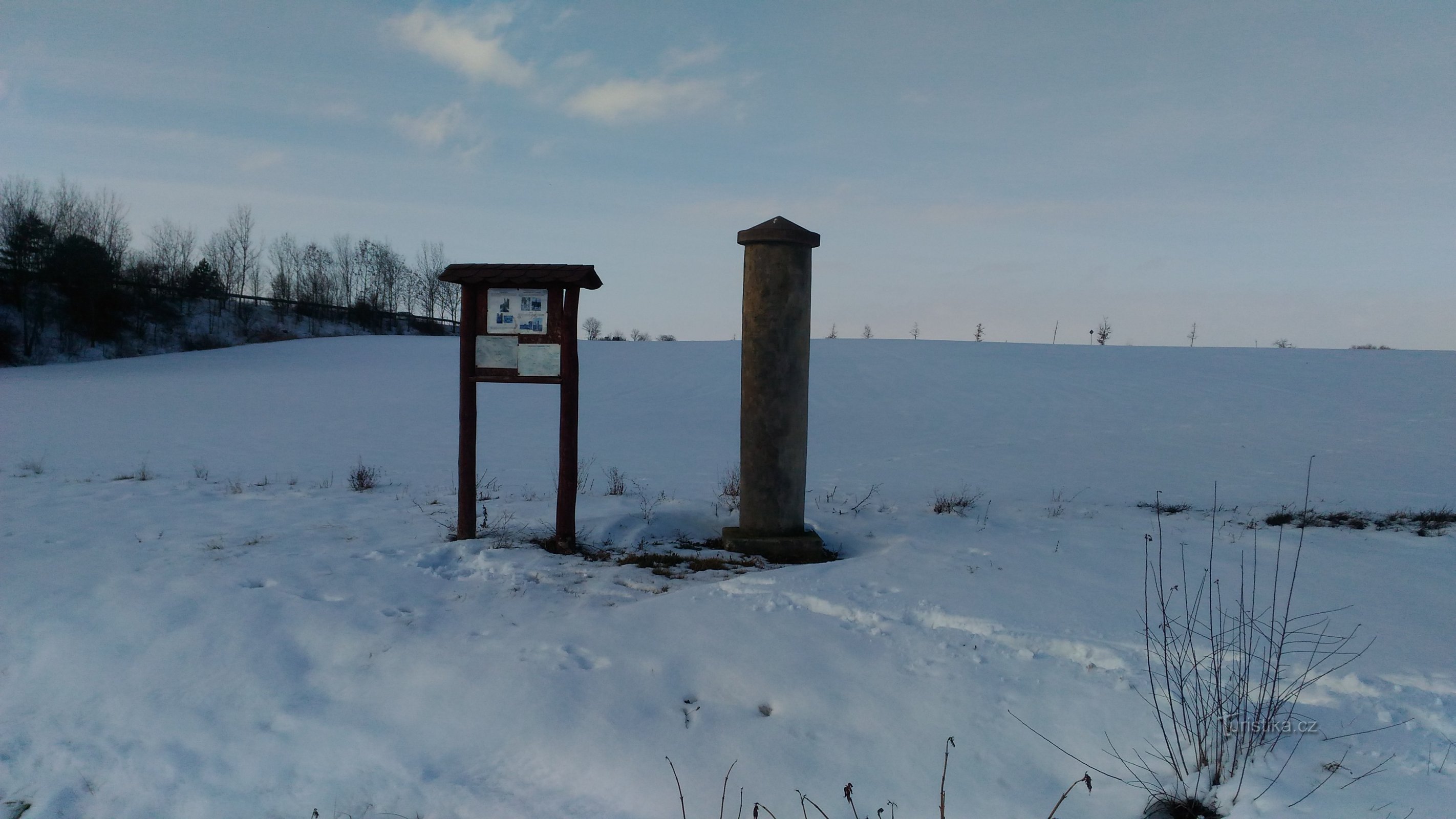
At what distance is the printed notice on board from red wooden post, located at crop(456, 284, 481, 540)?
125mm

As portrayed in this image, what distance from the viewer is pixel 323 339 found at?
35.9 meters

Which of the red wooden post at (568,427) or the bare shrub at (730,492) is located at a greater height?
the red wooden post at (568,427)

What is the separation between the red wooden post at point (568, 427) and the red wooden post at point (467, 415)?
25.3 inches

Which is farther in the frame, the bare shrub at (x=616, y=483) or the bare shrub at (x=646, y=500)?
the bare shrub at (x=616, y=483)

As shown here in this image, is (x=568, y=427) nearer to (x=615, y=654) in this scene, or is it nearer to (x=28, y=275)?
(x=615, y=654)

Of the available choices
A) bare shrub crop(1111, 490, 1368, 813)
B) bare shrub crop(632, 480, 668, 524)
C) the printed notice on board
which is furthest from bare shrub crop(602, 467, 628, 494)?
bare shrub crop(1111, 490, 1368, 813)

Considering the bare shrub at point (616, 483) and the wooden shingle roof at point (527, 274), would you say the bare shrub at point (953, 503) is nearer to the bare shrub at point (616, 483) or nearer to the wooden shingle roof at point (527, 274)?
the bare shrub at point (616, 483)

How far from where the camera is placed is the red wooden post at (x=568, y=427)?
564 cm

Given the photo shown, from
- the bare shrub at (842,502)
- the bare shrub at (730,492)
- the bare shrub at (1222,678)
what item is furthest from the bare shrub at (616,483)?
the bare shrub at (1222,678)

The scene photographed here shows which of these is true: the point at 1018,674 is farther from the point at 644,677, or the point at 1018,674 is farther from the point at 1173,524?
the point at 1173,524

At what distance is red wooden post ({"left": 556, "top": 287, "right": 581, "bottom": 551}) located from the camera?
5.64m

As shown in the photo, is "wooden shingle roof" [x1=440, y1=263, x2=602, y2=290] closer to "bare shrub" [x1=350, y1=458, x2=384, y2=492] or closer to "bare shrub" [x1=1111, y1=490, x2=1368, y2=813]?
"bare shrub" [x1=350, y1=458, x2=384, y2=492]

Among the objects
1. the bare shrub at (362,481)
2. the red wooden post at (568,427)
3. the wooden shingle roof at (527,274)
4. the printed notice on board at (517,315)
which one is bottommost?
the bare shrub at (362,481)

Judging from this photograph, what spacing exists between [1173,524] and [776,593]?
14.1ft
